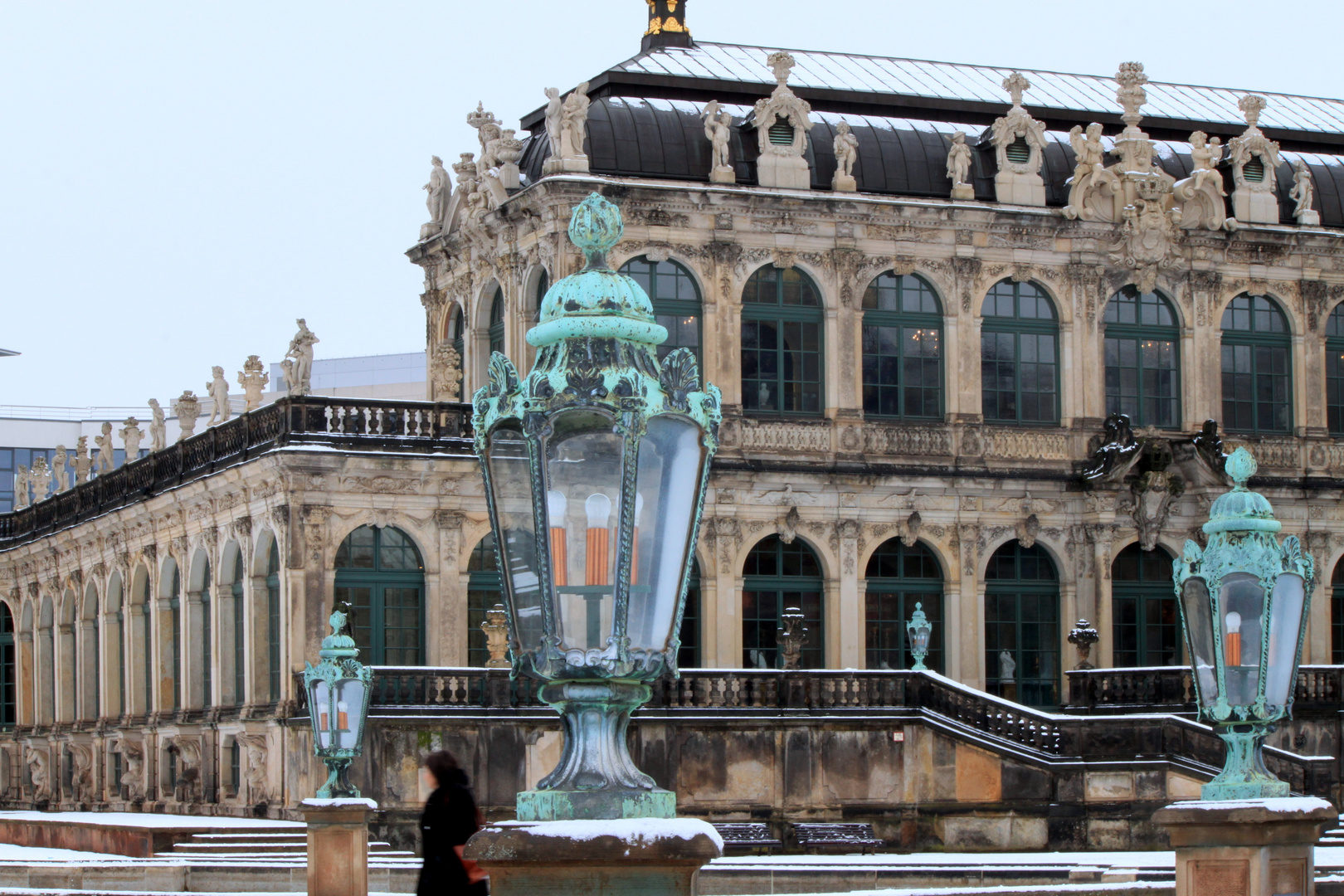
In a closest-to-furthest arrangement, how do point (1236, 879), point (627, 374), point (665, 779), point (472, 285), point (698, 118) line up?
point (627, 374)
point (1236, 879)
point (665, 779)
point (698, 118)
point (472, 285)

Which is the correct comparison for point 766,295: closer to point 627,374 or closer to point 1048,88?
point 1048,88

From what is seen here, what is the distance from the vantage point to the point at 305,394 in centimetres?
3644

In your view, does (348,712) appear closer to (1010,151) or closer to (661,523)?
(661,523)

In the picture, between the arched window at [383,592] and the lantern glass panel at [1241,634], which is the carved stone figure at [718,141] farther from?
the lantern glass panel at [1241,634]

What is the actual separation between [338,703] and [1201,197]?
23083 mm

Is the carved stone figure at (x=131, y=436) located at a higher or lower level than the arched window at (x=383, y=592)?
higher

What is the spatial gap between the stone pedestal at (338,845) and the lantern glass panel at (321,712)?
1184mm

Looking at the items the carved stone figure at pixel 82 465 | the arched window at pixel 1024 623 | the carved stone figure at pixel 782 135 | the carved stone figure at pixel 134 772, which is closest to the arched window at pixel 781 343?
the carved stone figure at pixel 782 135

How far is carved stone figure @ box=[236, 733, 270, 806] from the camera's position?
119 feet

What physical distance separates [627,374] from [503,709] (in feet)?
76.0

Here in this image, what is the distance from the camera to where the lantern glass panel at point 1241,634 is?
14.9 m

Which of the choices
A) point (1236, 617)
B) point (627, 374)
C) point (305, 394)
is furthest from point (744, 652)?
point (627, 374)

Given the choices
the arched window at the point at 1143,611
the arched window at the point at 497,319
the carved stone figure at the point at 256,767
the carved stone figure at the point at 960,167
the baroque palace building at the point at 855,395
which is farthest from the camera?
the arched window at the point at 497,319

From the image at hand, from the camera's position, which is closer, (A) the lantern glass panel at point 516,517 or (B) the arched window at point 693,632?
(A) the lantern glass panel at point 516,517
